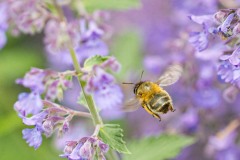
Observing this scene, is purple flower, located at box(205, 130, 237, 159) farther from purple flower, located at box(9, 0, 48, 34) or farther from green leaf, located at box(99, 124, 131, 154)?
purple flower, located at box(9, 0, 48, 34)

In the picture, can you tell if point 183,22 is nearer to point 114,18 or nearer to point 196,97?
point 196,97

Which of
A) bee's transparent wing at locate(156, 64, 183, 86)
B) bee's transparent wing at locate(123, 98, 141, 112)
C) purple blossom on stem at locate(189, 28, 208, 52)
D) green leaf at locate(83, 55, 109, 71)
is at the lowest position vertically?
bee's transparent wing at locate(123, 98, 141, 112)

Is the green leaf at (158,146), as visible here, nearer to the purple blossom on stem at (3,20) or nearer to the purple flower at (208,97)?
the purple flower at (208,97)

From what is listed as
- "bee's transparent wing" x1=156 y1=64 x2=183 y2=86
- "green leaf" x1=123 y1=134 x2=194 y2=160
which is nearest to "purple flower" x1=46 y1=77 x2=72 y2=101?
"bee's transparent wing" x1=156 y1=64 x2=183 y2=86

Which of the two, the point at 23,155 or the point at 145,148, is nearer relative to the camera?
the point at 145,148

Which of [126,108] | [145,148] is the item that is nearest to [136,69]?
[145,148]

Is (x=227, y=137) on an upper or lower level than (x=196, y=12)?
lower

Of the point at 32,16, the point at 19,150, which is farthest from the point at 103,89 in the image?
the point at 19,150

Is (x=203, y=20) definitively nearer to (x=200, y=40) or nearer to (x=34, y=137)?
(x=200, y=40)
